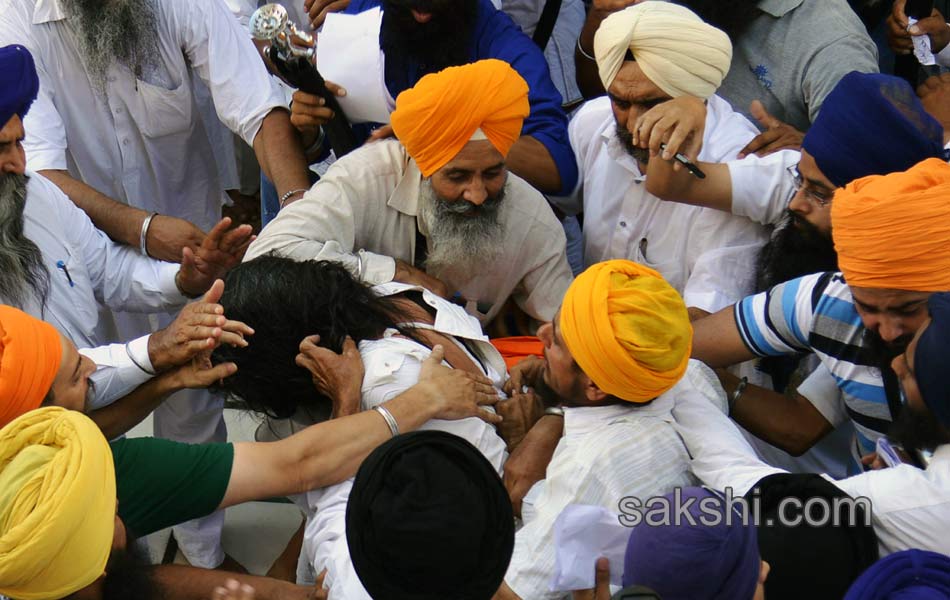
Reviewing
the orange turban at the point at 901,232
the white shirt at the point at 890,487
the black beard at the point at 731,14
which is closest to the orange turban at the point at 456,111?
the black beard at the point at 731,14

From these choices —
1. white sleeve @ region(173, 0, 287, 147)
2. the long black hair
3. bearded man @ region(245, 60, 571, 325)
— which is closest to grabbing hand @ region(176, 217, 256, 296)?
bearded man @ region(245, 60, 571, 325)

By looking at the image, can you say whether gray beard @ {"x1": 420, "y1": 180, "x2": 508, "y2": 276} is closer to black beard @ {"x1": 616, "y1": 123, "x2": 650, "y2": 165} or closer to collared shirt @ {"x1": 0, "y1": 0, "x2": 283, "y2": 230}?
black beard @ {"x1": 616, "y1": 123, "x2": 650, "y2": 165}

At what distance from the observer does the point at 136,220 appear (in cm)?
372

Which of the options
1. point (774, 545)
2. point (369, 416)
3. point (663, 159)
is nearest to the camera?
point (774, 545)

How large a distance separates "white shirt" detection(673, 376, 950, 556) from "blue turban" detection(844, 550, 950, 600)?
176mm

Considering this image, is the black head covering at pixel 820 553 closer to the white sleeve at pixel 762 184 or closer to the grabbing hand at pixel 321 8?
the white sleeve at pixel 762 184

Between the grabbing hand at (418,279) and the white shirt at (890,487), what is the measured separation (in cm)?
116

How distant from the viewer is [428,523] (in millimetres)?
1836

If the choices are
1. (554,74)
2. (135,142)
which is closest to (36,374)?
(135,142)

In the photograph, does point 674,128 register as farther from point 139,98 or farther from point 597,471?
point 139,98

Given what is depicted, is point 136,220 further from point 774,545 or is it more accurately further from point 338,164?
point 774,545

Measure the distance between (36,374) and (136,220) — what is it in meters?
1.40

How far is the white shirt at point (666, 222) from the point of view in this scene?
332 centimetres

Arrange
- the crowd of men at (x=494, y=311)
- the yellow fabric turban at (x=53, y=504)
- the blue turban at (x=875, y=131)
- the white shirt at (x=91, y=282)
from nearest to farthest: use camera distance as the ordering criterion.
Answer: the yellow fabric turban at (x=53, y=504), the crowd of men at (x=494, y=311), the blue turban at (x=875, y=131), the white shirt at (x=91, y=282)
